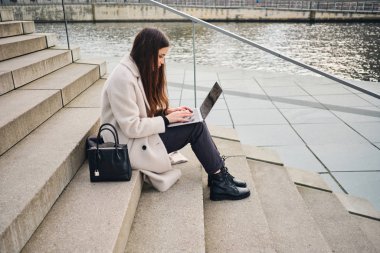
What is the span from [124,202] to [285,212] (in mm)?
A: 1241

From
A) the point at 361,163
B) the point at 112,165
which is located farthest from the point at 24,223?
the point at 361,163

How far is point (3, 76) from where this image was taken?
109 inches

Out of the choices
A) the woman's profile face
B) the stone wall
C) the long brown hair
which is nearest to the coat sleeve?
the long brown hair

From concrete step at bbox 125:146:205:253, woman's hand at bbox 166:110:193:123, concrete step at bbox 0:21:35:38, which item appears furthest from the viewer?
concrete step at bbox 0:21:35:38

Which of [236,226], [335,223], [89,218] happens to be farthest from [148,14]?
[89,218]

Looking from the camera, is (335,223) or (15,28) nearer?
(335,223)

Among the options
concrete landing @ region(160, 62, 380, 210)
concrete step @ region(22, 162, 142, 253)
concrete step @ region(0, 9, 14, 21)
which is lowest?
concrete landing @ region(160, 62, 380, 210)

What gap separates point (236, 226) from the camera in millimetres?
2109

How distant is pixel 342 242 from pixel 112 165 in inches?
64.1

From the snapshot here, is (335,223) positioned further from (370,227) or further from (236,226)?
(236,226)

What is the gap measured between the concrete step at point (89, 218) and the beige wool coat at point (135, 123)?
0.12m

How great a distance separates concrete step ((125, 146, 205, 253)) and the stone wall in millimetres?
31548

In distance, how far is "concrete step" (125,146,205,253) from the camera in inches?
69.9

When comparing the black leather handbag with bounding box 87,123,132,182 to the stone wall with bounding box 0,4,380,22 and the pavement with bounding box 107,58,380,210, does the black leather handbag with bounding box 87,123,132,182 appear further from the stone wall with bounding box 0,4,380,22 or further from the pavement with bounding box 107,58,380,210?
the stone wall with bounding box 0,4,380,22
